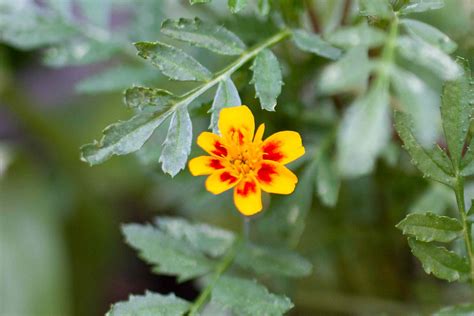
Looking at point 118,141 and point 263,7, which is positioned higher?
point 263,7

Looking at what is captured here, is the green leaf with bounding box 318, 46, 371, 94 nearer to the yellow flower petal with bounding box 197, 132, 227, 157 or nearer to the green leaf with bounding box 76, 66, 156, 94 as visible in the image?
the yellow flower petal with bounding box 197, 132, 227, 157

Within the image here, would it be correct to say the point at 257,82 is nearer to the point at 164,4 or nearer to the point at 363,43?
the point at 363,43

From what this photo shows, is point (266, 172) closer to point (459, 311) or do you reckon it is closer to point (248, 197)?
point (248, 197)

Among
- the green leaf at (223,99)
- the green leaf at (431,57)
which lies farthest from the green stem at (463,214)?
the green leaf at (223,99)

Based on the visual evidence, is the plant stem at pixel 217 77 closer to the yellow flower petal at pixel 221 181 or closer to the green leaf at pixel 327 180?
the yellow flower petal at pixel 221 181

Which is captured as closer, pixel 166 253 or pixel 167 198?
pixel 166 253

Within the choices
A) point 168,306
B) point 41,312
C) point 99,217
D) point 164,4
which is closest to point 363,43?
point 168,306

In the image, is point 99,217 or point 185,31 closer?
point 185,31

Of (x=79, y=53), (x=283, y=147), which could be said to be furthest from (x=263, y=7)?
(x=79, y=53)
